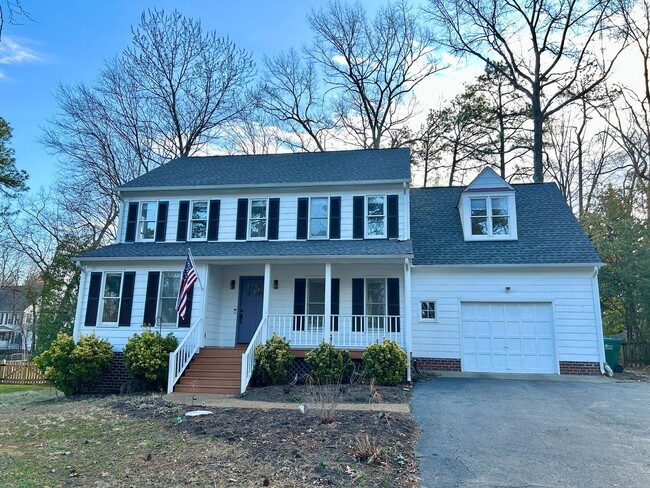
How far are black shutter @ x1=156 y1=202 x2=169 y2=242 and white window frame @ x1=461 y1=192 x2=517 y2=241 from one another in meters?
9.97

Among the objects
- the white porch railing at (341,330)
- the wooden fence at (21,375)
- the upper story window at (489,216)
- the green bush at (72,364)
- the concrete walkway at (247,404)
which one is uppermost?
the upper story window at (489,216)

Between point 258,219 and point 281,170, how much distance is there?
2.37 meters

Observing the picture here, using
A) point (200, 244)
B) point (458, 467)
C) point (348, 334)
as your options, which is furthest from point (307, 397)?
point (200, 244)

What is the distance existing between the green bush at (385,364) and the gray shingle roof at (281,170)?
544cm

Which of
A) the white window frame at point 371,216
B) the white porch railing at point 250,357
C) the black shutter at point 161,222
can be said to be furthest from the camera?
the black shutter at point 161,222

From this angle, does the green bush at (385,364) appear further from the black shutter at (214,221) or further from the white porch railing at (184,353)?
the black shutter at (214,221)

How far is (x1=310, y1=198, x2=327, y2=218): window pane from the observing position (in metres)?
14.2

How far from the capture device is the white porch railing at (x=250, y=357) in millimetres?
10094

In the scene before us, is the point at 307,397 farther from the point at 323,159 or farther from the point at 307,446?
the point at 323,159

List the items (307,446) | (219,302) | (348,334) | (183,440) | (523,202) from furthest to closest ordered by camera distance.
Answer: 1. (523,202)
2. (219,302)
3. (348,334)
4. (183,440)
5. (307,446)

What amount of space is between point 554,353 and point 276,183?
971cm

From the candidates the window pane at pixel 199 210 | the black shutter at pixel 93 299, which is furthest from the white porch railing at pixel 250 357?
the black shutter at pixel 93 299

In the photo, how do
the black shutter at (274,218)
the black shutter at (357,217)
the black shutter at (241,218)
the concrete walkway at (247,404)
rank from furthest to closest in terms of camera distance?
the black shutter at (241,218) < the black shutter at (274,218) < the black shutter at (357,217) < the concrete walkway at (247,404)

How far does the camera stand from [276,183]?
14203 mm
